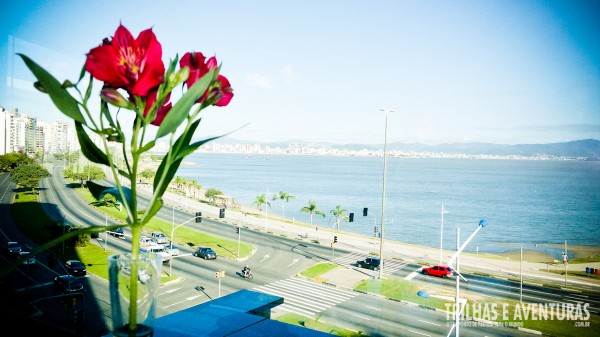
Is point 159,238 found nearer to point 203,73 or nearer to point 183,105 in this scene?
point 203,73

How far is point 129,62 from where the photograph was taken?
855 millimetres

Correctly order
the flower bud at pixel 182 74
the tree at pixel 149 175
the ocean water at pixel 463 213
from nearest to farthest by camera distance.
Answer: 1. the flower bud at pixel 182 74
2. the tree at pixel 149 175
3. the ocean water at pixel 463 213

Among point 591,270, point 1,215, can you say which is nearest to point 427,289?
point 591,270

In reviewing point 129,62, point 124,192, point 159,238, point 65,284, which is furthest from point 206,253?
point 129,62

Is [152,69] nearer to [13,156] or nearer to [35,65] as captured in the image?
[35,65]

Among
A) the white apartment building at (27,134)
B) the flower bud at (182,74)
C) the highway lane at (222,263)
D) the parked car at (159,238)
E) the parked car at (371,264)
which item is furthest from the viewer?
the parked car at (159,238)

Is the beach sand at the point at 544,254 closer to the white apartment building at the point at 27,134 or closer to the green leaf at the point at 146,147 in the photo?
the white apartment building at the point at 27,134

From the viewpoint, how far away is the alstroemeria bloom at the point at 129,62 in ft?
2.70

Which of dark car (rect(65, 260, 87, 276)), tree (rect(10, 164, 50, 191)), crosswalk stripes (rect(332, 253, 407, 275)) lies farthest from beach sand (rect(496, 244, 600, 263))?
tree (rect(10, 164, 50, 191))

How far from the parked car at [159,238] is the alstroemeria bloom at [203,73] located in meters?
23.6

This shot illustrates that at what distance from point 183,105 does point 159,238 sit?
24.7 meters

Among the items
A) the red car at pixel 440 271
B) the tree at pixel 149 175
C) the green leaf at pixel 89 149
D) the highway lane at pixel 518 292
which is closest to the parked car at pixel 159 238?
the highway lane at pixel 518 292

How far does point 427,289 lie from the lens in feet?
60.9

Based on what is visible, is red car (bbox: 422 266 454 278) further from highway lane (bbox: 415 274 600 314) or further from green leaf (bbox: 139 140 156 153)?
green leaf (bbox: 139 140 156 153)
